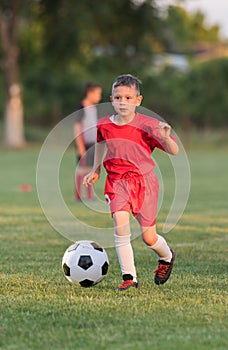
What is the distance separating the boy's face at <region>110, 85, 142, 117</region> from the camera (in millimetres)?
5477

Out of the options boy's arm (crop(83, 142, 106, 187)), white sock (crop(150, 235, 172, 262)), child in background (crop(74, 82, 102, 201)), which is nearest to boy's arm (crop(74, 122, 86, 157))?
child in background (crop(74, 82, 102, 201))

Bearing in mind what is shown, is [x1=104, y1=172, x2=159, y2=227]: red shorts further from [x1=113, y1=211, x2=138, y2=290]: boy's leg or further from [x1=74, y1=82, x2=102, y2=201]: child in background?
[x1=74, y1=82, x2=102, y2=201]: child in background

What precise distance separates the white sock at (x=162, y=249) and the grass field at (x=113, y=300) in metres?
0.21

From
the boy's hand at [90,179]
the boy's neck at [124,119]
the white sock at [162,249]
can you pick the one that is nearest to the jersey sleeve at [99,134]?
the boy's neck at [124,119]

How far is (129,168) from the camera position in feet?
18.2

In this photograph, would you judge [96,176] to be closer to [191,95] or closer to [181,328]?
Result: [181,328]

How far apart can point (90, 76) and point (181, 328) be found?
117ft

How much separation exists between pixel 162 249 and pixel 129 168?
68 centimetres

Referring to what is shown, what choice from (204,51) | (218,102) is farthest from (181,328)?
(204,51)

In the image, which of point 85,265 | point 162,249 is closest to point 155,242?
point 162,249

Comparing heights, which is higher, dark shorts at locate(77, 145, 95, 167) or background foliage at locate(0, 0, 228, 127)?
background foliage at locate(0, 0, 228, 127)

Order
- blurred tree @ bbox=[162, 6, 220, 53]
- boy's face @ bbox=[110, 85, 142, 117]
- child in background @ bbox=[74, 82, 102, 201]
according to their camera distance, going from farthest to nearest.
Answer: blurred tree @ bbox=[162, 6, 220, 53]
child in background @ bbox=[74, 82, 102, 201]
boy's face @ bbox=[110, 85, 142, 117]

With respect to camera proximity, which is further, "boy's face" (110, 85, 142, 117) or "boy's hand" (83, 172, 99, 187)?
"boy's hand" (83, 172, 99, 187)

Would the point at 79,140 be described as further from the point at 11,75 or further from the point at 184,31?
the point at 184,31
